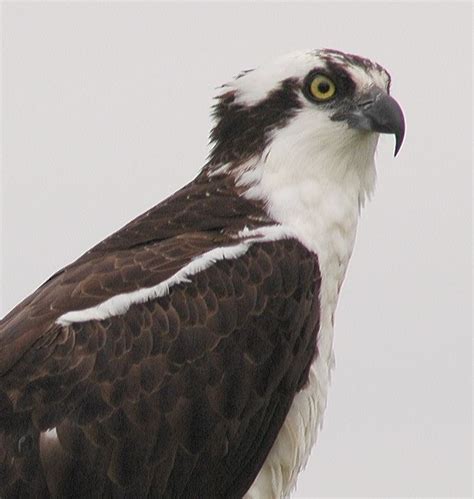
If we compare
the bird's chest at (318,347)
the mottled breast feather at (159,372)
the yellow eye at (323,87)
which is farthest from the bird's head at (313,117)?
the mottled breast feather at (159,372)

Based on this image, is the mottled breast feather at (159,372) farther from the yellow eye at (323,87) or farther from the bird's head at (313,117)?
the yellow eye at (323,87)

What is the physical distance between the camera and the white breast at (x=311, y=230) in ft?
54.1

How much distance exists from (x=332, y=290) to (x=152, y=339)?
1.30m

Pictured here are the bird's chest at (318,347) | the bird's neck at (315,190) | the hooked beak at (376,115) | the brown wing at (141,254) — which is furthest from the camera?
the hooked beak at (376,115)

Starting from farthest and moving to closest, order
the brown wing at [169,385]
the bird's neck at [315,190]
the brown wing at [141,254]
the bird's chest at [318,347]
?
the bird's neck at [315,190], the bird's chest at [318,347], the brown wing at [141,254], the brown wing at [169,385]

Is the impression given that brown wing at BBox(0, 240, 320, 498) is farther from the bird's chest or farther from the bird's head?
the bird's head

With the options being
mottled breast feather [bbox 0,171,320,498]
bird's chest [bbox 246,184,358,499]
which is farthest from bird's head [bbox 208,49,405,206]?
mottled breast feather [bbox 0,171,320,498]

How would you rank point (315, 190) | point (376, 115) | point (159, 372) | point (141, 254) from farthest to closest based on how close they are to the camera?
point (376, 115)
point (315, 190)
point (141, 254)
point (159, 372)

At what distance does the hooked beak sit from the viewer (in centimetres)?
1684

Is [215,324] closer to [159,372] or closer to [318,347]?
[159,372]

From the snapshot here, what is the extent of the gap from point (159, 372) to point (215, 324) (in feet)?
1.43

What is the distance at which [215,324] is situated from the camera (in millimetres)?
16078

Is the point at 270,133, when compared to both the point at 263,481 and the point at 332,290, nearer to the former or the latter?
the point at 332,290

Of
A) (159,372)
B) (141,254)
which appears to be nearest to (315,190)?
(141,254)
